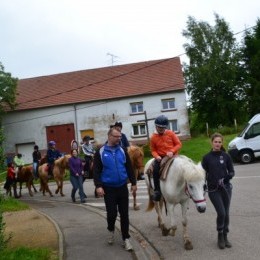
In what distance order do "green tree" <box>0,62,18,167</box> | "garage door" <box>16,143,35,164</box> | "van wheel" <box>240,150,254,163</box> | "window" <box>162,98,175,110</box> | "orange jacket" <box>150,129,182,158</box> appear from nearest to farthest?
"orange jacket" <box>150,129,182,158</box>, "van wheel" <box>240,150,254,163</box>, "window" <box>162,98,175,110</box>, "green tree" <box>0,62,18,167</box>, "garage door" <box>16,143,35,164</box>

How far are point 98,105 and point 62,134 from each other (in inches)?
192

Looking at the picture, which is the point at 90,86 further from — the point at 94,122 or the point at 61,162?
the point at 61,162

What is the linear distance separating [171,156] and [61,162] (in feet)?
34.6

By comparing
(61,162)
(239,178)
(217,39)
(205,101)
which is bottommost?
(239,178)

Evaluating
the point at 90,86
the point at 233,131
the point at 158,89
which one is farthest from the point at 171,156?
the point at 90,86

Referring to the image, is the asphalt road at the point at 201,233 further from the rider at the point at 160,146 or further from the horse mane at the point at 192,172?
the horse mane at the point at 192,172

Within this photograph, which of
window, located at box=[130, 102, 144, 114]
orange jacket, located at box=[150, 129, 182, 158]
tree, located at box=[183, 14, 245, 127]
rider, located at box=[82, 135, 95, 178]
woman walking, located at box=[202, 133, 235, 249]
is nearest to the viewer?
woman walking, located at box=[202, 133, 235, 249]

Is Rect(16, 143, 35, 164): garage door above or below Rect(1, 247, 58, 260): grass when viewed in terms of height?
above

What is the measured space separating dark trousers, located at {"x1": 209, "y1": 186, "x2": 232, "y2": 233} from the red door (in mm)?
42742

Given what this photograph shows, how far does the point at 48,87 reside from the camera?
54.1m

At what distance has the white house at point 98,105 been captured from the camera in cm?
4884

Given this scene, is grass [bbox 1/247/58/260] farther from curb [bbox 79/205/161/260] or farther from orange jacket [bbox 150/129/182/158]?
orange jacket [bbox 150/129/182/158]

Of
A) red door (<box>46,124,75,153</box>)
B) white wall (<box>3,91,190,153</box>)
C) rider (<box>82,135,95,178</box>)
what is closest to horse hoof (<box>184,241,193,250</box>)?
rider (<box>82,135,95,178</box>)

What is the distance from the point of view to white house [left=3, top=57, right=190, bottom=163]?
48844mm
